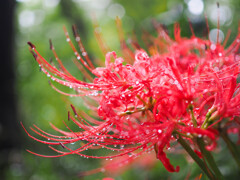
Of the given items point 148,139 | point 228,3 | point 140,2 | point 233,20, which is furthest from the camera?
point 228,3

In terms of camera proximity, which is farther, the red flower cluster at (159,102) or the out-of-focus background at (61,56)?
the out-of-focus background at (61,56)

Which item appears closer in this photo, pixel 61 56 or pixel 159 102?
pixel 159 102

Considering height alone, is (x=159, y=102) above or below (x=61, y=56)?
below

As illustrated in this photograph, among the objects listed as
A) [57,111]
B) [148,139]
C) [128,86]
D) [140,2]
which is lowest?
[148,139]

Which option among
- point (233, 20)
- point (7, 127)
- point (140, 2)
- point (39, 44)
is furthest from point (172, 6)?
point (39, 44)

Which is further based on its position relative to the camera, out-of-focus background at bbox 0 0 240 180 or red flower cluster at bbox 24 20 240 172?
out-of-focus background at bbox 0 0 240 180

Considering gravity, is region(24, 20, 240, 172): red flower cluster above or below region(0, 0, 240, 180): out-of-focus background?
below

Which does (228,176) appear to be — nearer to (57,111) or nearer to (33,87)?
(57,111)

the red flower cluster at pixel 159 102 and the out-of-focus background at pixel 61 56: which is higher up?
the out-of-focus background at pixel 61 56
